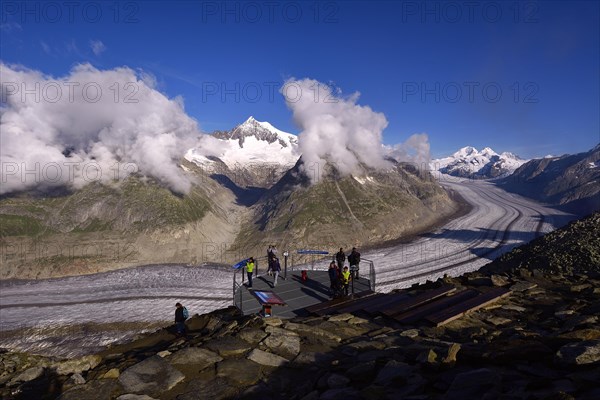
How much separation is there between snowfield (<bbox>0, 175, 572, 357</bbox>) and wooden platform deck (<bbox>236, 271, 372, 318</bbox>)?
27585mm

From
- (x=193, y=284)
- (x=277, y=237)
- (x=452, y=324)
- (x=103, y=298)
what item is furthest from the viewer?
(x=277, y=237)

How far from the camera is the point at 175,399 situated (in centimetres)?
838

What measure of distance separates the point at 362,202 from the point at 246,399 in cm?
9969

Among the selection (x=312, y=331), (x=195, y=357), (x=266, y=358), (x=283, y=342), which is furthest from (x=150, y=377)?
(x=312, y=331)

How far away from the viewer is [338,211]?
328ft

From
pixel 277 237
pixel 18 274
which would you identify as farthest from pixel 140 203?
pixel 277 237

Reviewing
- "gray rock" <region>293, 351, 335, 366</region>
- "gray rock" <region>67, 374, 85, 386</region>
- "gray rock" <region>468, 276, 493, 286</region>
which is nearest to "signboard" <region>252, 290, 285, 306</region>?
"gray rock" <region>293, 351, 335, 366</region>

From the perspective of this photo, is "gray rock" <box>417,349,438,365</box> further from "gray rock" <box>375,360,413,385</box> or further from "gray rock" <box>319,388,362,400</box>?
"gray rock" <box>319,388,362,400</box>

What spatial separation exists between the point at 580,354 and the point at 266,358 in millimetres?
7483

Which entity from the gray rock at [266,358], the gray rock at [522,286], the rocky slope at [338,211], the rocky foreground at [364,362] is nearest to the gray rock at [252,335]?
the rocky foreground at [364,362]

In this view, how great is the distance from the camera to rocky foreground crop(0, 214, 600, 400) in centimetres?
671

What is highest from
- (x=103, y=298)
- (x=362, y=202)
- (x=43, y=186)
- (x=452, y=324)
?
(x=43, y=186)

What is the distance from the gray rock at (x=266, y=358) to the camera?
10016 mm

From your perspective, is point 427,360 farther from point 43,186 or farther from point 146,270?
point 43,186
